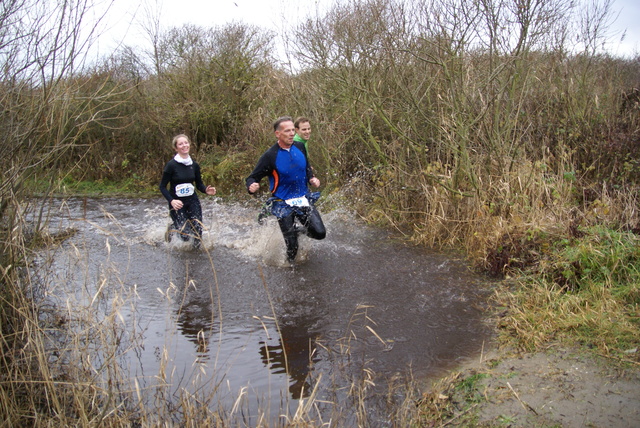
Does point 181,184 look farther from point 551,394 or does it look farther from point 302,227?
point 551,394

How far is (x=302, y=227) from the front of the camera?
6770 millimetres

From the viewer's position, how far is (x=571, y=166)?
7.45m

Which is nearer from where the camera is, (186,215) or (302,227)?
(302,227)

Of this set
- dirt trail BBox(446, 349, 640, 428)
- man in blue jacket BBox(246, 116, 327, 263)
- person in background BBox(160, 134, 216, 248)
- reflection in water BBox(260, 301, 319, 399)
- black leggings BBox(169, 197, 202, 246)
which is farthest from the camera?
black leggings BBox(169, 197, 202, 246)

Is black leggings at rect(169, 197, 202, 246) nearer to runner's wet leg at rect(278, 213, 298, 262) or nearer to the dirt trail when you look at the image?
runner's wet leg at rect(278, 213, 298, 262)

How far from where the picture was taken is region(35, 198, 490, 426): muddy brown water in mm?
4004

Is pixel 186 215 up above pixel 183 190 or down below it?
below

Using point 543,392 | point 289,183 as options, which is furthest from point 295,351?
point 289,183

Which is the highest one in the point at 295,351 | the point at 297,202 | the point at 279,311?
the point at 297,202

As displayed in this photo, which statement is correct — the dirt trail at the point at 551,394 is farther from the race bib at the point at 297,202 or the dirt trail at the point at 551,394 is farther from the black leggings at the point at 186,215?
the black leggings at the point at 186,215

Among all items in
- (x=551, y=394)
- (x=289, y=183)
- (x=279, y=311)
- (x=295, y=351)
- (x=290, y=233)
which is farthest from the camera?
(x=290, y=233)

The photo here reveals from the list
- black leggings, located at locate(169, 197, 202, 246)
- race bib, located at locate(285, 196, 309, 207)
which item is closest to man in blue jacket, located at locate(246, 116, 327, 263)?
race bib, located at locate(285, 196, 309, 207)

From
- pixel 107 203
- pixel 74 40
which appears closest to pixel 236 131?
pixel 107 203

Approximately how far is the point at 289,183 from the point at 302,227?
580mm
